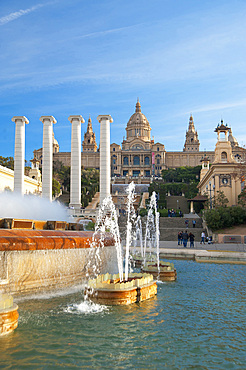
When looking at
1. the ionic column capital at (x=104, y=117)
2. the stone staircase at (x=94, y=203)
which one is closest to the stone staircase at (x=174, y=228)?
the ionic column capital at (x=104, y=117)

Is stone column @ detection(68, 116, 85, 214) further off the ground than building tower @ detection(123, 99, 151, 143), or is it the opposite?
building tower @ detection(123, 99, 151, 143)

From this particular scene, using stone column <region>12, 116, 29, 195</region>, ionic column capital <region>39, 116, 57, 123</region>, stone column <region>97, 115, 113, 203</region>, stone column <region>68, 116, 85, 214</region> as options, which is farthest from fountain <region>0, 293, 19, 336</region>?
ionic column capital <region>39, 116, 57, 123</region>

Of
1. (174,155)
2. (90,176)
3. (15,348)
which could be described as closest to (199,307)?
(15,348)

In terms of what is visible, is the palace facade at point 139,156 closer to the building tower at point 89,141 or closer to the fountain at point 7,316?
the building tower at point 89,141

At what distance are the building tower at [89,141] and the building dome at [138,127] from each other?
14073 millimetres

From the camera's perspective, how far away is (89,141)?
146m

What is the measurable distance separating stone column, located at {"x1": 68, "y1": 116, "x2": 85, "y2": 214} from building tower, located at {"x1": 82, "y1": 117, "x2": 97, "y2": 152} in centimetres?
10561

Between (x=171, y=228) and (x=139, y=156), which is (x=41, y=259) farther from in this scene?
(x=139, y=156)

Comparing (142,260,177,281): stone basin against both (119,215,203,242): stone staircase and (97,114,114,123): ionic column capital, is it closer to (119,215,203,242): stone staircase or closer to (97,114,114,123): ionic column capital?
(119,215,203,242): stone staircase

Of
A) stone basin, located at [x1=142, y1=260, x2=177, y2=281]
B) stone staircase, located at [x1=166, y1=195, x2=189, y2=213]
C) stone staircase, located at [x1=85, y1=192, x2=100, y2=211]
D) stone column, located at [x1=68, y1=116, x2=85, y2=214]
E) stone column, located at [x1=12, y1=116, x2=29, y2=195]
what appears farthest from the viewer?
stone staircase, located at [x1=85, y1=192, x2=100, y2=211]

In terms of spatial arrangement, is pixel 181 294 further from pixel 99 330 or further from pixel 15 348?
pixel 15 348

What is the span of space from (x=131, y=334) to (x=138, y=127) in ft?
447

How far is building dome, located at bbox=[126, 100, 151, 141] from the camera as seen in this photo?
14112 cm

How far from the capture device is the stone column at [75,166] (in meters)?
38.5
